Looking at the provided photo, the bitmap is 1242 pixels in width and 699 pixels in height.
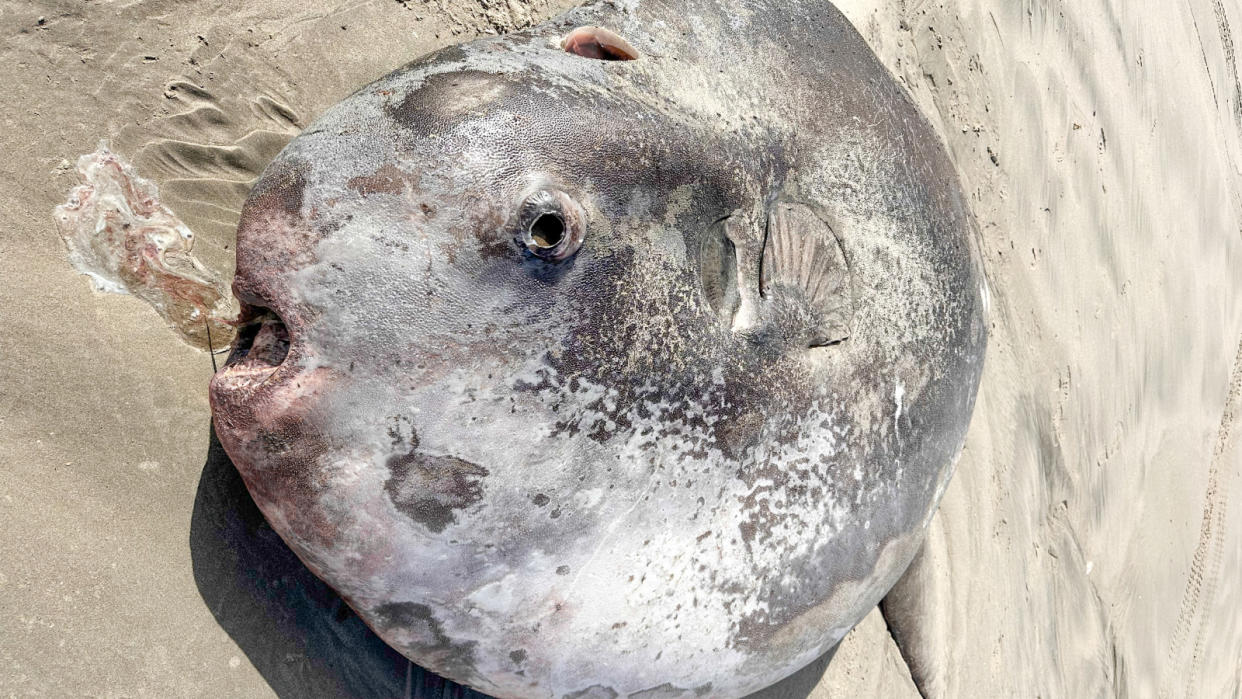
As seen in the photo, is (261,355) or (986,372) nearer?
(261,355)

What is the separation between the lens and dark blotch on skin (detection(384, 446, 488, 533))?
186 centimetres

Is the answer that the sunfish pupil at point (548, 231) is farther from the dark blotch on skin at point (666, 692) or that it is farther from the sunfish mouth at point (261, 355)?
the dark blotch on skin at point (666, 692)

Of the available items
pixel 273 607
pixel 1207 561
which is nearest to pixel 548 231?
pixel 273 607

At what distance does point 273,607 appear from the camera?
2.36 m

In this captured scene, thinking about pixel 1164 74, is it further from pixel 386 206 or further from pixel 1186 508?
pixel 386 206

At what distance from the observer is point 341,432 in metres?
1.85

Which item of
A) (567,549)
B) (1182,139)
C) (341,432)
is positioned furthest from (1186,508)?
(341,432)

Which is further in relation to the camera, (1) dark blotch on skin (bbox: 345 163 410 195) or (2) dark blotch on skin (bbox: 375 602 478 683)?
(2) dark blotch on skin (bbox: 375 602 478 683)

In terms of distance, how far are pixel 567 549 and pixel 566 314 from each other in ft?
1.76

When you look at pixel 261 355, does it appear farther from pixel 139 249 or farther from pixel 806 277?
pixel 806 277

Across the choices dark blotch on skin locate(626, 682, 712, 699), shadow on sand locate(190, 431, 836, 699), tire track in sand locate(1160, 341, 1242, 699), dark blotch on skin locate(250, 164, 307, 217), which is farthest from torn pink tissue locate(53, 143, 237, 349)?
tire track in sand locate(1160, 341, 1242, 699)

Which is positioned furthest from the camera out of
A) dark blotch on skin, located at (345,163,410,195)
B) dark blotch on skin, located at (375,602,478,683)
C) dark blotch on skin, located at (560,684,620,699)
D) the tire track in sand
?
the tire track in sand

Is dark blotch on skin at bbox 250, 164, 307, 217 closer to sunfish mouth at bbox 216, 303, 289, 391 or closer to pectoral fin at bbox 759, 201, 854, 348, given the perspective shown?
sunfish mouth at bbox 216, 303, 289, 391

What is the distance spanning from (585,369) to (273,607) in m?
1.18
